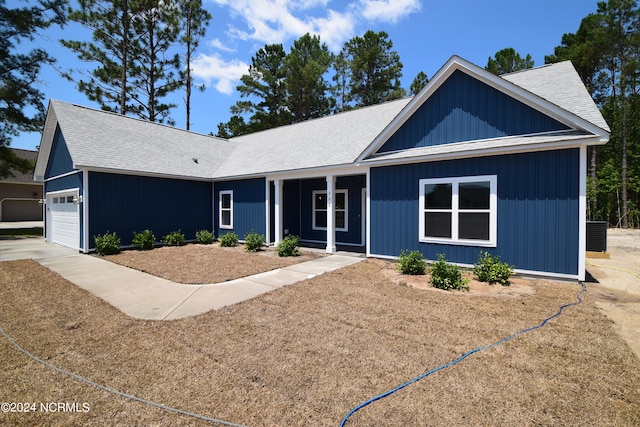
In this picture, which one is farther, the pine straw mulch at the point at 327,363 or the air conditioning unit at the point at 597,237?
the air conditioning unit at the point at 597,237

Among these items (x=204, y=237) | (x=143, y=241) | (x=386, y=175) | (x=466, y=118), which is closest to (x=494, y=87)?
(x=466, y=118)

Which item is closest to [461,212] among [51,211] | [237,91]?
[51,211]

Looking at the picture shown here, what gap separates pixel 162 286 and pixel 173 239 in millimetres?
6972

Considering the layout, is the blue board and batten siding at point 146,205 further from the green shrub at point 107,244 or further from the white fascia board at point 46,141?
the white fascia board at point 46,141

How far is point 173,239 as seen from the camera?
1288 centimetres

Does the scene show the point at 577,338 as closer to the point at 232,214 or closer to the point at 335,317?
the point at 335,317

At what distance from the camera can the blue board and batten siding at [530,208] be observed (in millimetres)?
6457

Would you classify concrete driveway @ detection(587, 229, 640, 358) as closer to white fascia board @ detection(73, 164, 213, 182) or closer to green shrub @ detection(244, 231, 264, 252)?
green shrub @ detection(244, 231, 264, 252)

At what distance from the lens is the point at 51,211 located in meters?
14.6

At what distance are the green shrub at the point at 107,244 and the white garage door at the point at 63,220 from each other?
5.03 ft

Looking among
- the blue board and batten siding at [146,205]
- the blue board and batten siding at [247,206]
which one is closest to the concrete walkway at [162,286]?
the blue board and batten siding at [146,205]

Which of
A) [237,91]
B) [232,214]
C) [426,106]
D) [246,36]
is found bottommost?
[232,214]

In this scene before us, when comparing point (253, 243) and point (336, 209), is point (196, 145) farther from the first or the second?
point (336, 209)

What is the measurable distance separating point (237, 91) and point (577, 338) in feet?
97.8
